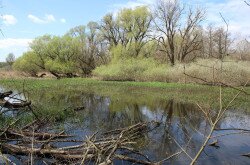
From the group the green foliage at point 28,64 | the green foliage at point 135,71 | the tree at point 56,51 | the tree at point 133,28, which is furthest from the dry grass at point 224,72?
the green foliage at point 28,64

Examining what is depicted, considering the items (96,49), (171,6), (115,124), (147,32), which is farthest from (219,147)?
(96,49)

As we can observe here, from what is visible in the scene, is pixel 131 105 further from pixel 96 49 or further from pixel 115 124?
pixel 96 49

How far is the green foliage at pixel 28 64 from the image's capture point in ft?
178

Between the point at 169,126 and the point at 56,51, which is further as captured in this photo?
the point at 56,51

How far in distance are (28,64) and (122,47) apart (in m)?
17.3

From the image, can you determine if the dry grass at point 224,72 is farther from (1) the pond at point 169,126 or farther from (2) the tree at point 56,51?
(2) the tree at point 56,51

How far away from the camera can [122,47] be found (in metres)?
46.8

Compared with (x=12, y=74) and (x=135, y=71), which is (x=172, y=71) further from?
(x=12, y=74)

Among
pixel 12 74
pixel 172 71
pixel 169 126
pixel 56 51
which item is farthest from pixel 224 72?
pixel 12 74

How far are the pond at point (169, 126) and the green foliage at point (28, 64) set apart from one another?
36361 millimetres

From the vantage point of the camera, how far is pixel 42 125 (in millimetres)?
11430

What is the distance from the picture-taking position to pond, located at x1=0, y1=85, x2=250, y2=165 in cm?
884

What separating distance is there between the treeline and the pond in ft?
61.3

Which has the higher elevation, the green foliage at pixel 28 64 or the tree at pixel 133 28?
the tree at pixel 133 28
